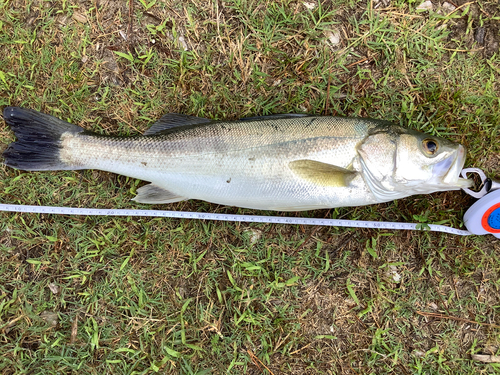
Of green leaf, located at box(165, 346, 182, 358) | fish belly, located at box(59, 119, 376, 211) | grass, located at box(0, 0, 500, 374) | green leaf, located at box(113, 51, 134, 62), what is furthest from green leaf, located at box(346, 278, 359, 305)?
green leaf, located at box(113, 51, 134, 62)

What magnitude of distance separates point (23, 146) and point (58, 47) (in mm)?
1107

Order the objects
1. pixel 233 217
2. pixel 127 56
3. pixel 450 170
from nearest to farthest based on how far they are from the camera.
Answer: pixel 450 170, pixel 233 217, pixel 127 56

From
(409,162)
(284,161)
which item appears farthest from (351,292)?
(284,161)

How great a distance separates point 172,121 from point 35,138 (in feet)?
4.50

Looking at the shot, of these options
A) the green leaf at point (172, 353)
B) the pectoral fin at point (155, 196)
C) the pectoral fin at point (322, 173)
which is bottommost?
the green leaf at point (172, 353)

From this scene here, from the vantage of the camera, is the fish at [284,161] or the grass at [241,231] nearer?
the fish at [284,161]

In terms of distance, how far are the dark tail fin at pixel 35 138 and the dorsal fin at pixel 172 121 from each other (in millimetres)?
731

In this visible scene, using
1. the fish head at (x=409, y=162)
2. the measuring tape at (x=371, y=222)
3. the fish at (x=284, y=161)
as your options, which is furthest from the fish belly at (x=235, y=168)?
the measuring tape at (x=371, y=222)

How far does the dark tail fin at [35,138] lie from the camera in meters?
3.21

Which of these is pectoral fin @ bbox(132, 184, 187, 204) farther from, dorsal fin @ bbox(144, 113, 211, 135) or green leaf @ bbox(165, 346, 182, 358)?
green leaf @ bbox(165, 346, 182, 358)

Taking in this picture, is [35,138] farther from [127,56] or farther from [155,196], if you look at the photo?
[155,196]

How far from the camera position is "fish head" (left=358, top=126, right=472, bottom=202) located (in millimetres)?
2832

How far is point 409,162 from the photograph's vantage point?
112 inches

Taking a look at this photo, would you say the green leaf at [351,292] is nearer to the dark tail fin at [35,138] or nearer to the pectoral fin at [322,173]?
the pectoral fin at [322,173]
